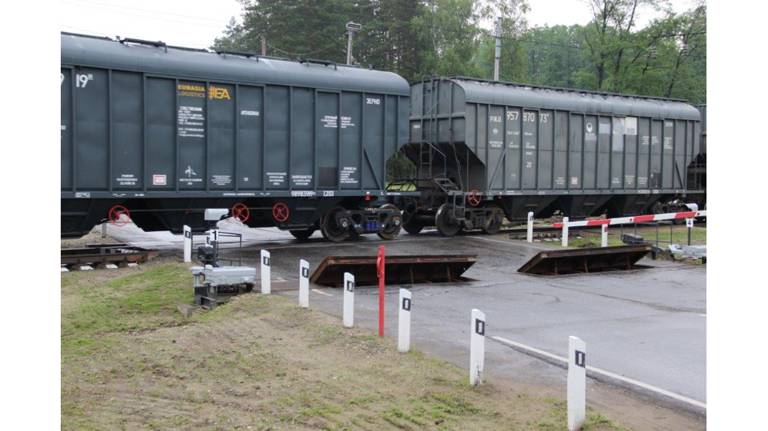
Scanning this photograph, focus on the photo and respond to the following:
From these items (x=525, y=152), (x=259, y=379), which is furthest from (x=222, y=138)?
(x=259, y=379)

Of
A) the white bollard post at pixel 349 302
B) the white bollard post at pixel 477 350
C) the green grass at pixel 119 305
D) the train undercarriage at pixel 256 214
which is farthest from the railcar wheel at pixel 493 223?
the white bollard post at pixel 477 350

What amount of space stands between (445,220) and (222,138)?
7558mm

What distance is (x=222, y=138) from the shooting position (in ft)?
58.6

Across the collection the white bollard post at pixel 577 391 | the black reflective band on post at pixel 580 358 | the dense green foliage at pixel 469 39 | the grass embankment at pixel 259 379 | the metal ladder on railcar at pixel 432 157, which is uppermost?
the dense green foliage at pixel 469 39

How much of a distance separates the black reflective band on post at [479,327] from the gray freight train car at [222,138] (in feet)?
36.5

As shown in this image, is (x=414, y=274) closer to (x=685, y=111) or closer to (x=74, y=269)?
(x=74, y=269)

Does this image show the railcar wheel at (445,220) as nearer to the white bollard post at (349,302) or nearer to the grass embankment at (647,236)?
the grass embankment at (647,236)

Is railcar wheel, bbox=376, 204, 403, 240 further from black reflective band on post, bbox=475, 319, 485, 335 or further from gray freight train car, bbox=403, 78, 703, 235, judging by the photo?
black reflective band on post, bbox=475, 319, 485, 335

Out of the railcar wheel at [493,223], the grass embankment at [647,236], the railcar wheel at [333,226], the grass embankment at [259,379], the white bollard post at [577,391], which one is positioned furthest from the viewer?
the railcar wheel at [493,223]

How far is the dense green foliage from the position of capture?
49.6m

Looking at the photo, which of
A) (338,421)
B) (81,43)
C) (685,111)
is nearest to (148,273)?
(81,43)

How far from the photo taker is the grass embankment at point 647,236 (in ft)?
72.2

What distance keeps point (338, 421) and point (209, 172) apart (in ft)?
39.6

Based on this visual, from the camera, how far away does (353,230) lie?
20.4 m
